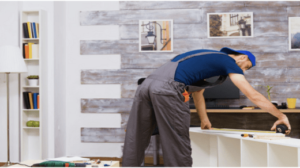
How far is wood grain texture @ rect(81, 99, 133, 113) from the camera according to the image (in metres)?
3.88

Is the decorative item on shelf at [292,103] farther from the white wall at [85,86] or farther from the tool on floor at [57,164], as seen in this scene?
the tool on floor at [57,164]

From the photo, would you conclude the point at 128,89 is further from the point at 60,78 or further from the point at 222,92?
the point at 222,92

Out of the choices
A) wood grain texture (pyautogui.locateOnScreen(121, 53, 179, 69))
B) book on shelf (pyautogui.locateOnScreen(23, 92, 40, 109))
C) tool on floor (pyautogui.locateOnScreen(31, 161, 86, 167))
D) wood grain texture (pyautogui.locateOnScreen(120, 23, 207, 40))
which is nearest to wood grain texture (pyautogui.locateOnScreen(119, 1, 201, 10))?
wood grain texture (pyautogui.locateOnScreen(120, 23, 207, 40))

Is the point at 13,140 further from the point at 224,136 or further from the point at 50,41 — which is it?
the point at 224,136

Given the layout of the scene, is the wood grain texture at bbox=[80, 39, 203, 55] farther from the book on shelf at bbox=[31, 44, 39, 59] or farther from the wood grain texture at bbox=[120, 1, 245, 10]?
the book on shelf at bbox=[31, 44, 39, 59]

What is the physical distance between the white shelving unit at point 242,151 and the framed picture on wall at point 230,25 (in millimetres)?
1668

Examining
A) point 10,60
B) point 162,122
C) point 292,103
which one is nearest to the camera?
point 162,122

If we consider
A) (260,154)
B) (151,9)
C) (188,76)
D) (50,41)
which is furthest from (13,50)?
(260,154)

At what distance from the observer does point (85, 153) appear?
3.92 metres

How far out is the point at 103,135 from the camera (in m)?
3.90

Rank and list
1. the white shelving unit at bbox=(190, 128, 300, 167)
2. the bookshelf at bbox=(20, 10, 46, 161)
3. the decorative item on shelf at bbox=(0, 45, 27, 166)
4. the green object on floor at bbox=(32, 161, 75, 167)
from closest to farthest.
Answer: the green object on floor at bbox=(32, 161, 75, 167) → the white shelving unit at bbox=(190, 128, 300, 167) → the decorative item on shelf at bbox=(0, 45, 27, 166) → the bookshelf at bbox=(20, 10, 46, 161)

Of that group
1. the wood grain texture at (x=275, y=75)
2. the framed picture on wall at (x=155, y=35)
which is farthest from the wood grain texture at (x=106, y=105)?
the wood grain texture at (x=275, y=75)

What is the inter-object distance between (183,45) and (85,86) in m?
1.47

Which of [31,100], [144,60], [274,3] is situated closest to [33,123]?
[31,100]
